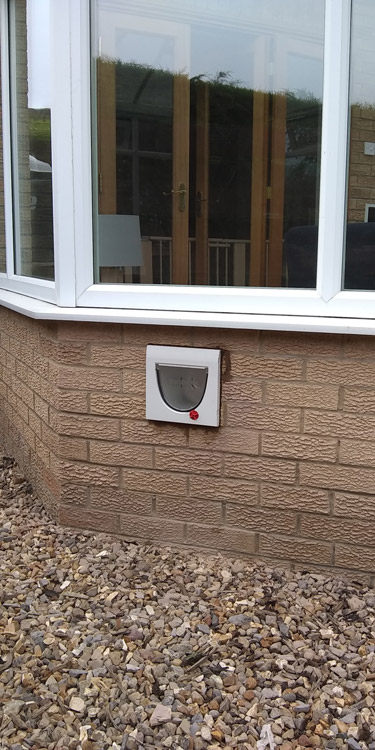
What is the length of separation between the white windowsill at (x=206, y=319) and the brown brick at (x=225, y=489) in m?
0.59

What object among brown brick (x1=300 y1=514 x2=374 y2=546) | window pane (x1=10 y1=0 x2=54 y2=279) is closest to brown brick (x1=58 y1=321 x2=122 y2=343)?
window pane (x1=10 y1=0 x2=54 y2=279)

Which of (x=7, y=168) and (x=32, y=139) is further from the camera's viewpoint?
(x=7, y=168)

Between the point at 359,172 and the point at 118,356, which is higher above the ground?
the point at 359,172

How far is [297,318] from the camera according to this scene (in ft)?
8.40

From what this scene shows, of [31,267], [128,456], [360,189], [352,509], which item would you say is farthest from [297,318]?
[31,267]

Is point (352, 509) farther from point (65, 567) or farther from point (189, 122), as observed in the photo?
point (189, 122)

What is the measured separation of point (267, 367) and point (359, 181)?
0.74 metres

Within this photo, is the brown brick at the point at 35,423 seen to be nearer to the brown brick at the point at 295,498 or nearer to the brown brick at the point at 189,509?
the brown brick at the point at 189,509

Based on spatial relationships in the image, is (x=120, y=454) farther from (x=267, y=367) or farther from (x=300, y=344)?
(x=300, y=344)

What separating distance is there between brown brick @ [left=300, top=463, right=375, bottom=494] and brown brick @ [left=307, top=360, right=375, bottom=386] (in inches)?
12.2

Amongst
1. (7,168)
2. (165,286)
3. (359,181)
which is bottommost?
(165,286)

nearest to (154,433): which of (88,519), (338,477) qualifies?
(88,519)

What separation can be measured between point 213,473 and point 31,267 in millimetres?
1425

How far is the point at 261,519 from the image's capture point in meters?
2.75
